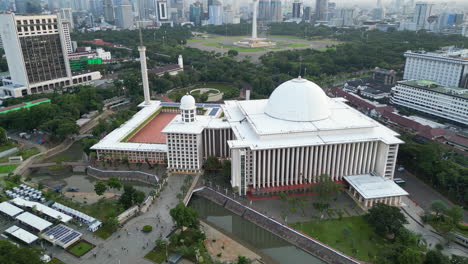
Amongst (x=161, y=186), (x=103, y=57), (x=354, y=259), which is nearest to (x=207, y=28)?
(x=103, y=57)

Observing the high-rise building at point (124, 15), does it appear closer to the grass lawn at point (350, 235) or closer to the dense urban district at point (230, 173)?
the dense urban district at point (230, 173)

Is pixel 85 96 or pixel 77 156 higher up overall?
pixel 85 96

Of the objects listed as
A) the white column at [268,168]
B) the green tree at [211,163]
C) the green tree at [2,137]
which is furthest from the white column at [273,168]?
the green tree at [2,137]

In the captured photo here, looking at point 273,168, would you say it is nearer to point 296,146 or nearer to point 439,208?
point 296,146

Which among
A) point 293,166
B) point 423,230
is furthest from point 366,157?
point 423,230

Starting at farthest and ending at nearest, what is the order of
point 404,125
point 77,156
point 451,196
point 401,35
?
point 401,35 < point 404,125 < point 77,156 < point 451,196

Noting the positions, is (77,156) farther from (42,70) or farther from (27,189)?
(42,70)
